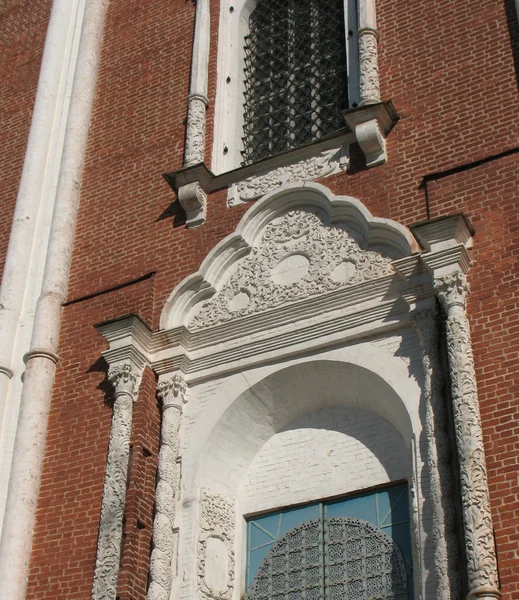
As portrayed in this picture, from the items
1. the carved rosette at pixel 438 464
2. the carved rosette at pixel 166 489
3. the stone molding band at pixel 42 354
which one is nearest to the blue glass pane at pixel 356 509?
the carved rosette at pixel 438 464

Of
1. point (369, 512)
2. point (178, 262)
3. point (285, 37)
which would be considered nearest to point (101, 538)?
point (369, 512)

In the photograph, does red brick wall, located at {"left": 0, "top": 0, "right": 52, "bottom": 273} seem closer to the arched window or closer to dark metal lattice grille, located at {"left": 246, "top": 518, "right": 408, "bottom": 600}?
the arched window

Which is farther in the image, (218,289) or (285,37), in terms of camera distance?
(285,37)

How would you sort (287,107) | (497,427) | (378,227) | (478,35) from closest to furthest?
(497,427), (378,227), (478,35), (287,107)

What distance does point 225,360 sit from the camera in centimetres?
1044

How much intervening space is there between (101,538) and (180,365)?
5.95 ft

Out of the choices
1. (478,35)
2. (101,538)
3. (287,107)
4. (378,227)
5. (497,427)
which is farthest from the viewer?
(287,107)

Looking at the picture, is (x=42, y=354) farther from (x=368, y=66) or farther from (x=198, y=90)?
(x=368, y=66)

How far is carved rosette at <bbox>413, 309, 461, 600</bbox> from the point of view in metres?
8.08

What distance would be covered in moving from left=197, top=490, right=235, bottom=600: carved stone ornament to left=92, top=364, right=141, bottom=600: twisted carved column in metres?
0.70

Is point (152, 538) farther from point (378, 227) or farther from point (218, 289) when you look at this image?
point (378, 227)

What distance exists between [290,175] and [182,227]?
1208 mm

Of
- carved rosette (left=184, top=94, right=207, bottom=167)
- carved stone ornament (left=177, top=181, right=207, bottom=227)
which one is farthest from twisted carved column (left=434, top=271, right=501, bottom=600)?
carved rosette (left=184, top=94, right=207, bottom=167)

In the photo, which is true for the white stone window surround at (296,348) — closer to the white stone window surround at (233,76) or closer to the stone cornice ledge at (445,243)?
the stone cornice ledge at (445,243)
